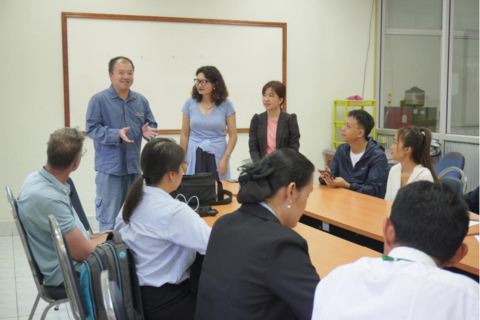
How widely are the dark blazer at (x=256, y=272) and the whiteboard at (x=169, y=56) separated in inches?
165

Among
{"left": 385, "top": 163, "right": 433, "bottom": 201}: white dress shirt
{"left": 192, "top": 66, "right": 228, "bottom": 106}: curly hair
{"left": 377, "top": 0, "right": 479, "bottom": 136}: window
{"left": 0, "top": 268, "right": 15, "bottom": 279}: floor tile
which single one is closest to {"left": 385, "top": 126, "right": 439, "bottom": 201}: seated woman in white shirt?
{"left": 385, "top": 163, "right": 433, "bottom": 201}: white dress shirt

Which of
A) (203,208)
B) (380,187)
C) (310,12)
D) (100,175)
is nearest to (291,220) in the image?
(203,208)

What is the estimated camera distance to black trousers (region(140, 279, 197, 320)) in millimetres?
2057

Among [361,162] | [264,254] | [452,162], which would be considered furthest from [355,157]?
[264,254]

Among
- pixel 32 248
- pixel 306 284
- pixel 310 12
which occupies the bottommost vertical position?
pixel 32 248

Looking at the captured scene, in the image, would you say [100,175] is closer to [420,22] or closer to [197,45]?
[197,45]

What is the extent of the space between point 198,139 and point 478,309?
11.5 ft

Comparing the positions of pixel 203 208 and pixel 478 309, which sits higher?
pixel 478 309

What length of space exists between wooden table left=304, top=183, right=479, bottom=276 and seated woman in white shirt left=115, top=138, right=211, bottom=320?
981mm

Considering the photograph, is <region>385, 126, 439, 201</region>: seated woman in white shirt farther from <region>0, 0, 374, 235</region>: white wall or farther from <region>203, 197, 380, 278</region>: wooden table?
<region>0, 0, 374, 235</region>: white wall

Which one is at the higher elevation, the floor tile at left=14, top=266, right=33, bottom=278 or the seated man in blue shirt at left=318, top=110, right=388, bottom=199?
the seated man in blue shirt at left=318, top=110, right=388, bottom=199

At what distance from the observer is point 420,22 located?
6.31m

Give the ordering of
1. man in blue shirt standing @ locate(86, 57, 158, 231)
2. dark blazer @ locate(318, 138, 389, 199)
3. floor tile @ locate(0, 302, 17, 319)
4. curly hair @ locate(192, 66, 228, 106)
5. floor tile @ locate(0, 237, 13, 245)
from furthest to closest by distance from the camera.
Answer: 1. floor tile @ locate(0, 237, 13, 245)
2. curly hair @ locate(192, 66, 228, 106)
3. man in blue shirt standing @ locate(86, 57, 158, 231)
4. dark blazer @ locate(318, 138, 389, 199)
5. floor tile @ locate(0, 302, 17, 319)

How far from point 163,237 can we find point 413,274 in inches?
46.7
